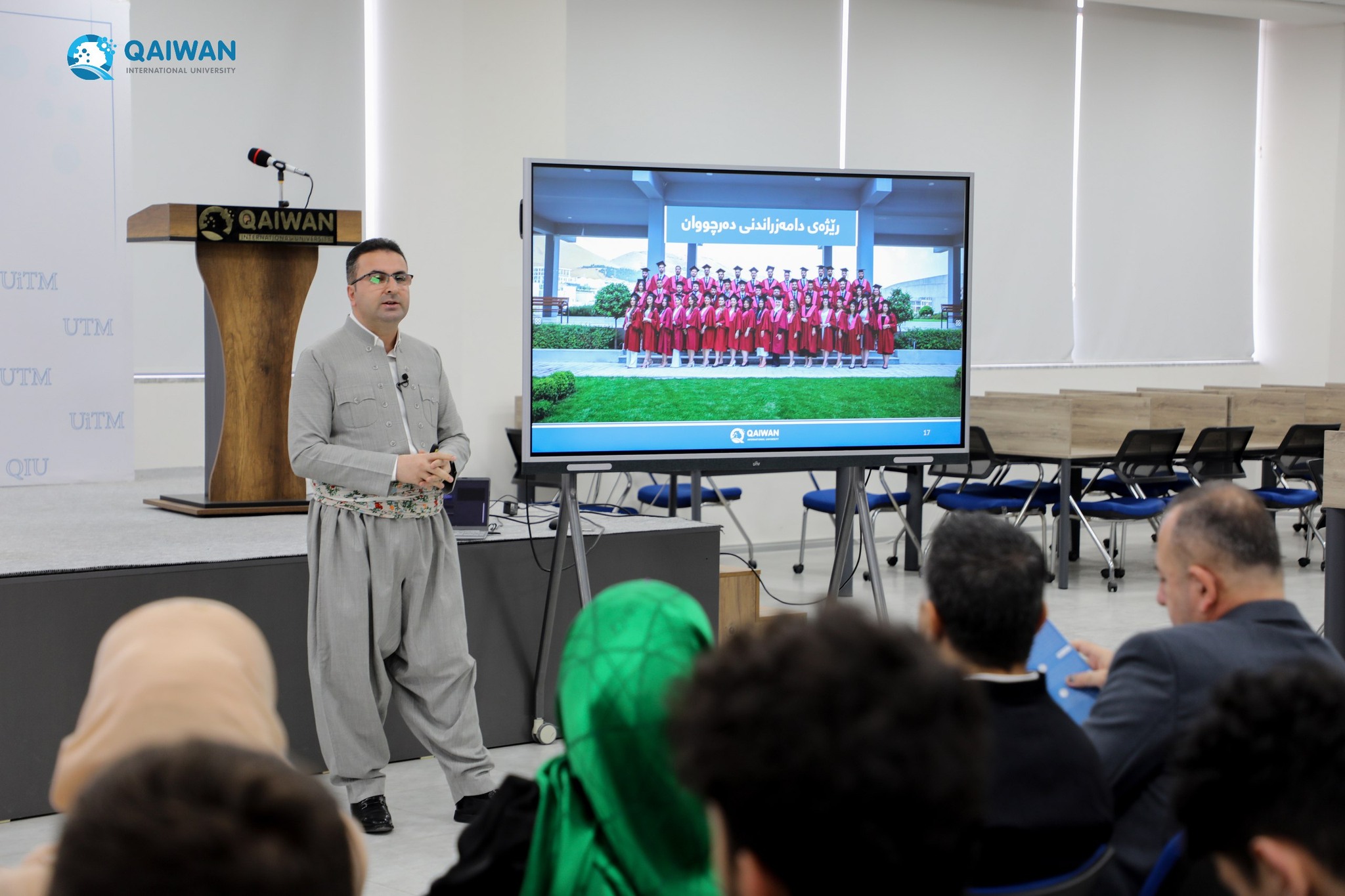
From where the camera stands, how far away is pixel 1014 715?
1.67m

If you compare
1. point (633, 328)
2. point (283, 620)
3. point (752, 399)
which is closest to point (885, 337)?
point (752, 399)

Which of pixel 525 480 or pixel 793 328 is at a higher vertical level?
pixel 793 328

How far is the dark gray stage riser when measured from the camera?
143 inches

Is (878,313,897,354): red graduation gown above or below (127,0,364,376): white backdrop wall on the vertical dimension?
below

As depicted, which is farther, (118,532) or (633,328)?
(118,532)

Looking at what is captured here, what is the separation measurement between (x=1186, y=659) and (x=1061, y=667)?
40 centimetres

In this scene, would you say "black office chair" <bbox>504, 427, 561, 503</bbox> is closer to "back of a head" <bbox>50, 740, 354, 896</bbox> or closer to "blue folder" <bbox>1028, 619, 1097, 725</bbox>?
"blue folder" <bbox>1028, 619, 1097, 725</bbox>

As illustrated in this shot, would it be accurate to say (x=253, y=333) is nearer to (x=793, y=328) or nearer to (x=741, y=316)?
(x=741, y=316)

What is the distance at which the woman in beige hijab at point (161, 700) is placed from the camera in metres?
1.22

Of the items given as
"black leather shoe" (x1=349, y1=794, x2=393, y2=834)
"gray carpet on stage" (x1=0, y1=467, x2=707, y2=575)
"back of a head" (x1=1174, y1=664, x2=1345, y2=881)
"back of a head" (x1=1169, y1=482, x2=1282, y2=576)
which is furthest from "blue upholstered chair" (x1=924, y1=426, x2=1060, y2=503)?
"back of a head" (x1=1174, y1=664, x2=1345, y2=881)

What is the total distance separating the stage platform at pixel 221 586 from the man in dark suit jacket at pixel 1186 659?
2191 mm

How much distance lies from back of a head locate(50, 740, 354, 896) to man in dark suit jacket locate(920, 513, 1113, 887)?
906mm

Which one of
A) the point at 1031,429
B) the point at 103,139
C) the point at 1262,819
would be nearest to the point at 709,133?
the point at 1031,429

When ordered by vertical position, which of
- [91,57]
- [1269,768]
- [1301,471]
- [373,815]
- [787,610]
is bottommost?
[373,815]
